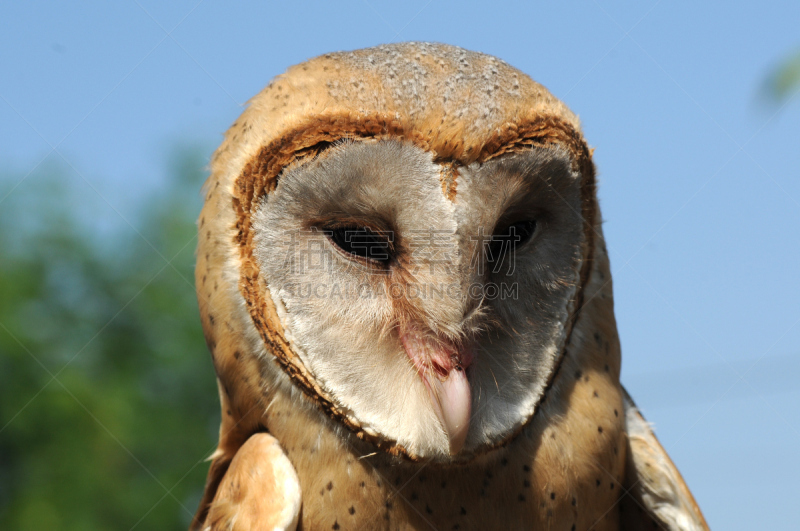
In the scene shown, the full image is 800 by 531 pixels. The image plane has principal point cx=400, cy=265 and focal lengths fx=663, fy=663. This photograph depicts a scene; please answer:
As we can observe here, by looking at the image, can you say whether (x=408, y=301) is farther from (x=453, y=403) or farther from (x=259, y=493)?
→ (x=259, y=493)

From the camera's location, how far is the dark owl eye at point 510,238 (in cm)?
181

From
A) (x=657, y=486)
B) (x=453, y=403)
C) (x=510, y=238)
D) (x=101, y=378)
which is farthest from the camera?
(x=101, y=378)

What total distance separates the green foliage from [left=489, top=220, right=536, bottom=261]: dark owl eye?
1187 cm

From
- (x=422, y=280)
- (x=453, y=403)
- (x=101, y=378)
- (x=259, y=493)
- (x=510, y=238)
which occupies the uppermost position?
(x=510, y=238)

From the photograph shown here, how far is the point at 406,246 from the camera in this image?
1.70 meters

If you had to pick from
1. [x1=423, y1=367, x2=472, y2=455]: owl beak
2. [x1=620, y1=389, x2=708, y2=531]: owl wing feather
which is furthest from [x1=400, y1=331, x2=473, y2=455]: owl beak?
[x1=620, y1=389, x2=708, y2=531]: owl wing feather

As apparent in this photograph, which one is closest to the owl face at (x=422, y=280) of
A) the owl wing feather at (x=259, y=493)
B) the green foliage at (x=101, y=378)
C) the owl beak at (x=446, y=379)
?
the owl beak at (x=446, y=379)

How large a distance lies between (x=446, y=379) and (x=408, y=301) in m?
0.23

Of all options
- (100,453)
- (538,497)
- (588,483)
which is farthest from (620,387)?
(100,453)

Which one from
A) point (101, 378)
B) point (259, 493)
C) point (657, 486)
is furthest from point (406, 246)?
point (101, 378)

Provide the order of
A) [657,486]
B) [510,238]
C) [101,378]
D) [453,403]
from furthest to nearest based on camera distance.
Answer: [101,378], [657,486], [510,238], [453,403]

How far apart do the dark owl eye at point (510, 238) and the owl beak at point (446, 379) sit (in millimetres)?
285

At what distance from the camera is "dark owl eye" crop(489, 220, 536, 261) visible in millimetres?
1813

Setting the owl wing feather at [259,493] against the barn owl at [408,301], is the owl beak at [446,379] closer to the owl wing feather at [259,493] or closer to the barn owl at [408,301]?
the barn owl at [408,301]
